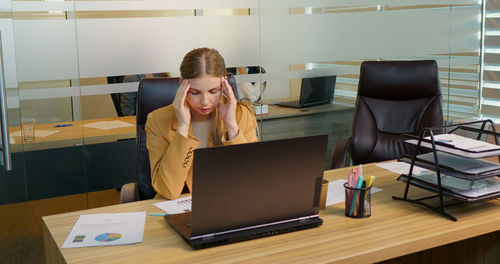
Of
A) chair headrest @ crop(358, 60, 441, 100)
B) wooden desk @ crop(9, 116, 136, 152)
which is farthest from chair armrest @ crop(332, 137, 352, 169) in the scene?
wooden desk @ crop(9, 116, 136, 152)

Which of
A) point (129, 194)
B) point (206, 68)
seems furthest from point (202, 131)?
point (129, 194)

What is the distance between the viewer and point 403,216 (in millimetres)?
1833

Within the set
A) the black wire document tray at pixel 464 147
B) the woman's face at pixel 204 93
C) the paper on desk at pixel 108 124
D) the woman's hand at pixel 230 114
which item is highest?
the woman's face at pixel 204 93

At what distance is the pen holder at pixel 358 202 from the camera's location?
1.81 metres

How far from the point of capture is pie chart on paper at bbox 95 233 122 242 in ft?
5.42

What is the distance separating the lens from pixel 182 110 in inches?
84.7

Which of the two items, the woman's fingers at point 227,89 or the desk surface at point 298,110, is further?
the desk surface at point 298,110

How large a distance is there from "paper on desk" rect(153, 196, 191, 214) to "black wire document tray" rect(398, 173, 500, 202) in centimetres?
81

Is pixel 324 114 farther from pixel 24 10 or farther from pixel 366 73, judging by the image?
pixel 24 10

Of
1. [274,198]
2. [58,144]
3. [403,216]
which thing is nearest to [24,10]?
[58,144]

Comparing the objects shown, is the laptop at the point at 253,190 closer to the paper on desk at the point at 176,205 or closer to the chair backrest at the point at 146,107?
the paper on desk at the point at 176,205

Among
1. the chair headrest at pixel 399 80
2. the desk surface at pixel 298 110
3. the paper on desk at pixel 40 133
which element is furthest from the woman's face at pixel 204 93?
the desk surface at pixel 298 110

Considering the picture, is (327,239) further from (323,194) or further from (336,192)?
(336,192)

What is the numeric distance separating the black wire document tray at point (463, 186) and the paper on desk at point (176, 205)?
0.81 meters
